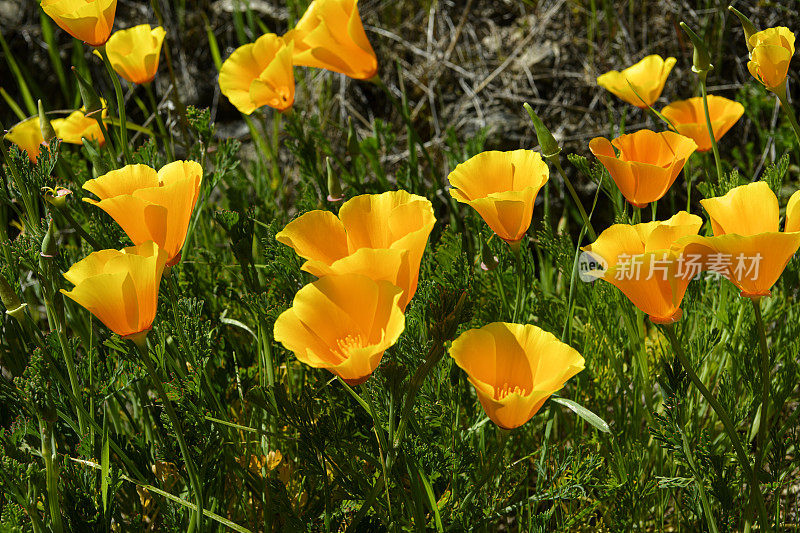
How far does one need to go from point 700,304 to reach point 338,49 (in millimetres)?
949

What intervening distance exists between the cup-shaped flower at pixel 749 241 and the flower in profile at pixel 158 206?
2.21 feet

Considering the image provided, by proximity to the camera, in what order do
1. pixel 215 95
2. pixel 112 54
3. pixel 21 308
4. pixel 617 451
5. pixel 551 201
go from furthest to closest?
1. pixel 215 95
2. pixel 551 201
3. pixel 112 54
4. pixel 617 451
5. pixel 21 308

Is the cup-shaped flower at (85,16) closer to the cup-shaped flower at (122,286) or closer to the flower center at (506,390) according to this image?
the cup-shaped flower at (122,286)

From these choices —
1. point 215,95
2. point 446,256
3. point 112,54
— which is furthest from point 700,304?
point 215,95

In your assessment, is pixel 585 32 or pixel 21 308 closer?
pixel 21 308

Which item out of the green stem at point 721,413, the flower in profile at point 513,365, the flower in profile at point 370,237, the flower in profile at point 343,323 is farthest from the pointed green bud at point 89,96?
the green stem at point 721,413

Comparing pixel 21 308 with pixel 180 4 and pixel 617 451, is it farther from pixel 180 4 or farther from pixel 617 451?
pixel 180 4

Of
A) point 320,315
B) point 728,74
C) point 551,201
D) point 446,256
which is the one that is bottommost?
point 551,201

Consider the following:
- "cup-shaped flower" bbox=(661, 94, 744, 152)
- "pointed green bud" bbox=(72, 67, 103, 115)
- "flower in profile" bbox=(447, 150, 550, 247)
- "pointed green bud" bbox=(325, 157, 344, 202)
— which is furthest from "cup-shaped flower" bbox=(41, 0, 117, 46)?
"cup-shaped flower" bbox=(661, 94, 744, 152)

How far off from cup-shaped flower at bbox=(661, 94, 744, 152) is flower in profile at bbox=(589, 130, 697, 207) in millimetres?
257

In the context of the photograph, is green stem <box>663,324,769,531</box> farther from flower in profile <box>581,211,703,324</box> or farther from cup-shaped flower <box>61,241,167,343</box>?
cup-shaped flower <box>61,241,167,343</box>

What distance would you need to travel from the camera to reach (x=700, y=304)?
1.53 meters

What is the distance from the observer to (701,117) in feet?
5.09

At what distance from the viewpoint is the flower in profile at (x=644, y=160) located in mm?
1138
